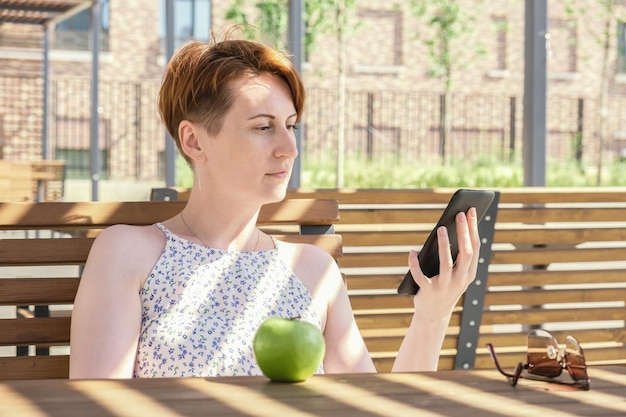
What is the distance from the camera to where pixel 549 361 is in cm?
141

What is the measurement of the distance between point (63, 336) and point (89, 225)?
0.76ft

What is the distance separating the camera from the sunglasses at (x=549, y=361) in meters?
1.37

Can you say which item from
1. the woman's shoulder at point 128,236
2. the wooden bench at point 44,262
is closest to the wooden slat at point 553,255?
the wooden bench at point 44,262

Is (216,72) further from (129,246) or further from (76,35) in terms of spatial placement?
(76,35)

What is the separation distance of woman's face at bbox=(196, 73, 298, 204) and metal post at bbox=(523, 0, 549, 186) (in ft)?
8.22

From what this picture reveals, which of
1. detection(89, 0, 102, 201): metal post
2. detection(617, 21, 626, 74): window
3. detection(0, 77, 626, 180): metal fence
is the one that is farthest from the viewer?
detection(617, 21, 626, 74): window

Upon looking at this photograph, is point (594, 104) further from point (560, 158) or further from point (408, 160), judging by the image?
point (408, 160)

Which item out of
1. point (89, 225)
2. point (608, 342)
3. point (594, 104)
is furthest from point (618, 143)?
point (89, 225)

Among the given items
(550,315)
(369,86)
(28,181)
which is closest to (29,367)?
(550,315)

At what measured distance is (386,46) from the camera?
2294cm

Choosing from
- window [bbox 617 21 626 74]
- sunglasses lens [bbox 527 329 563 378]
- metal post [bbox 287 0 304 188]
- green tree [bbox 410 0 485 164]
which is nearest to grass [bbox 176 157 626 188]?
green tree [bbox 410 0 485 164]

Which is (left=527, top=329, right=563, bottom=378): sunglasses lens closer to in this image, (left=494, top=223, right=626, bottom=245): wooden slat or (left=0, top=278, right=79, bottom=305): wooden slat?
(left=0, top=278, right=79, bottom=305): wooden slat

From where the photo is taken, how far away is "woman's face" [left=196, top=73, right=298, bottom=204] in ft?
6.56

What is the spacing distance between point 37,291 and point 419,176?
1474cm
